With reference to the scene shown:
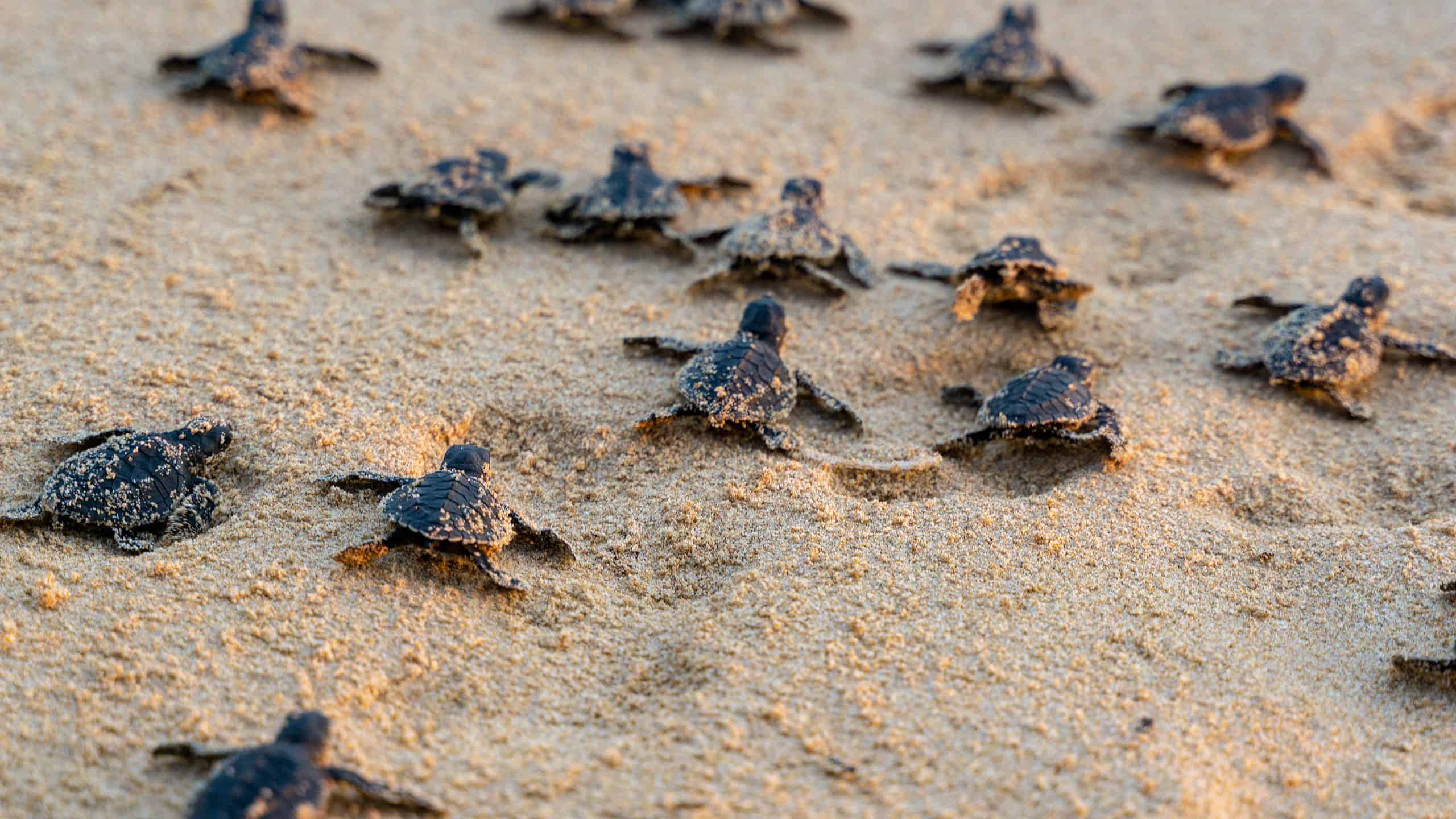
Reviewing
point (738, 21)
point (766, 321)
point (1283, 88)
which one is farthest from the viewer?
point (738, 21)

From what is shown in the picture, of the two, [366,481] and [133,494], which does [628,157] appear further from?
[133,494]

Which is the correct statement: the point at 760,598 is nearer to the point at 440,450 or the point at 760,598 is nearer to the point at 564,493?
the point at 564,493

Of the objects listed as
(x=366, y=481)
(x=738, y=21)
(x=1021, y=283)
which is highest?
(x=738, y=21)

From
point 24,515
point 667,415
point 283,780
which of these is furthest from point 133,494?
point 667,415

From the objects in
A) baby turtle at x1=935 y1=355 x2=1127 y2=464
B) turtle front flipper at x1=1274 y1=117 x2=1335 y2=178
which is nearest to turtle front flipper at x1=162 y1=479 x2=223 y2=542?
baby turtle at x1=935 y1=355 x2=1127 y2=464

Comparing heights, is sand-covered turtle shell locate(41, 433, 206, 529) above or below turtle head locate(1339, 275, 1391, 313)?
below

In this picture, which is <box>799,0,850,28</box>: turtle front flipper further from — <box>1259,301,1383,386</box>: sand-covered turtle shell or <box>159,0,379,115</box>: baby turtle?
<box>1259,301,1383,386</box>: sand-covered turtle shell

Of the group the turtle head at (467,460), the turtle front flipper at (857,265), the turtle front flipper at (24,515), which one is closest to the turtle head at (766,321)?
the turtle front flipper at (857,265)
